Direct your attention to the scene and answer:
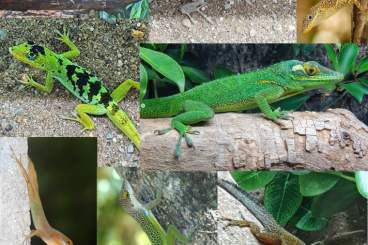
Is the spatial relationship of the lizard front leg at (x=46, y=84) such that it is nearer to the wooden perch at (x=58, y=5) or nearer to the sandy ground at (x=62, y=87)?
the sandy ground at (x=62, y=87)

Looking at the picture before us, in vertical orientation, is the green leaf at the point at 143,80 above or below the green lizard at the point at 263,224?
above

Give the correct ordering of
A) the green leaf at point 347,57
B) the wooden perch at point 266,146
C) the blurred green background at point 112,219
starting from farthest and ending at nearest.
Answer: the blurred green background at point 112,219, the green leaf at point 347,57, the wooden perch at point 266,146

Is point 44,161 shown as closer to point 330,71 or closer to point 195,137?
point 195,137

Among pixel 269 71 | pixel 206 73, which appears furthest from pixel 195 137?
pixel 269 71

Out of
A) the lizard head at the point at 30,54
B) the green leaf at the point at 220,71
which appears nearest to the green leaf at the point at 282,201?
the green leaf at the point at 220,71

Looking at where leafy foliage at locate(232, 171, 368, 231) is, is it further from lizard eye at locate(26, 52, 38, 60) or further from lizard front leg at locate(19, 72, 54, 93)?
lizard eye at locate(26, 52, 38, 60)

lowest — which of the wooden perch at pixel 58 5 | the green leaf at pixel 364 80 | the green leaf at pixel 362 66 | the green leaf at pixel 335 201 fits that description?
the green leaf at pixel 335 201

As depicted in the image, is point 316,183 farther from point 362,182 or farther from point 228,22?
point 228,22

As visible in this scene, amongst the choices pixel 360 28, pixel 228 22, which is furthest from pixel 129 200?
pixel 360 28
